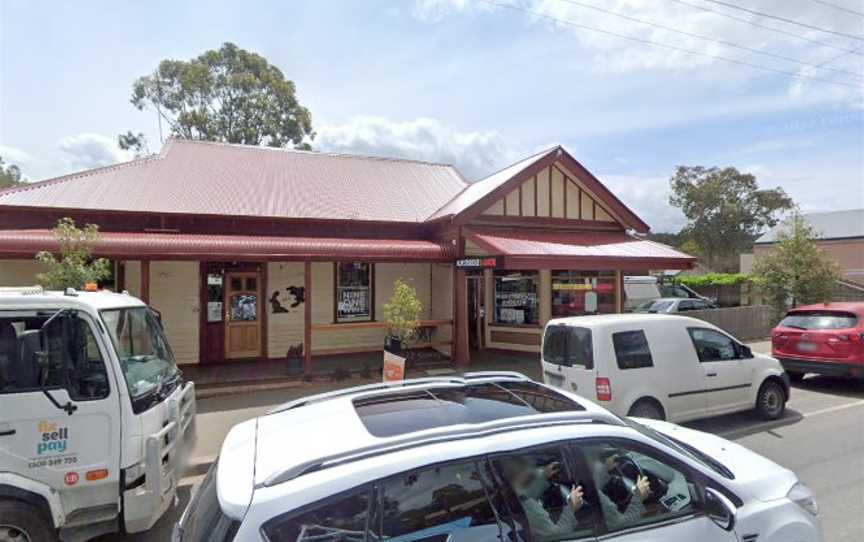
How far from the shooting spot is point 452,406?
114 inches

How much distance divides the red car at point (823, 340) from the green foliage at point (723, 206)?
1840 inches

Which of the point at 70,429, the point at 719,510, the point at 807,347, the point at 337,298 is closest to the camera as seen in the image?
the point at 719,510

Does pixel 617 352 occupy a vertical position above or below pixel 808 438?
above

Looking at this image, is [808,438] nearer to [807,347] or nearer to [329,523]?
[807,347]

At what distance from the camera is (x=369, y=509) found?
6.80ft

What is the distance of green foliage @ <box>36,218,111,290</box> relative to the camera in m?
6.94

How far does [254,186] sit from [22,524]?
11.6m

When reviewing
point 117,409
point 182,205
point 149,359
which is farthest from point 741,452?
point 182,205

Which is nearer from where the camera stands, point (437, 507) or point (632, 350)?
point (437, 507)

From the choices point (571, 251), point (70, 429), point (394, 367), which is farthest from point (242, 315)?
point (70, 429)

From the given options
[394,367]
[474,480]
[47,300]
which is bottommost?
[394,367]

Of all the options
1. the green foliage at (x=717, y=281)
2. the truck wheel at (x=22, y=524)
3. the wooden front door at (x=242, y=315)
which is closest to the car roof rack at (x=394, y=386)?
the truck wheel at (x=22, y=524)

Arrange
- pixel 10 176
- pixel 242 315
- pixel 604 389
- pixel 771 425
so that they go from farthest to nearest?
pixel 10 176 < pixel 242 315 < pixel 771 425 < pixel 604 389

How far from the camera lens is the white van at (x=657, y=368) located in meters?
6.36
